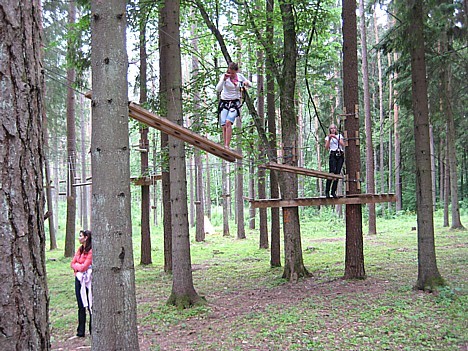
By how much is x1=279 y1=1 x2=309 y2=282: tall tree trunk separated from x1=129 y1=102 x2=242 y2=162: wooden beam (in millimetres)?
3686

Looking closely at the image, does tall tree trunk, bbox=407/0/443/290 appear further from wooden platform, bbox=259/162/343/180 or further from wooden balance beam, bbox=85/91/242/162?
wooden balance beam, bbox=85/91/242/162

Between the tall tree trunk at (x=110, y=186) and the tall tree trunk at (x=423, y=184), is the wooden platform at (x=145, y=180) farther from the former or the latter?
the tall tree trunk at (x=110, y=186)

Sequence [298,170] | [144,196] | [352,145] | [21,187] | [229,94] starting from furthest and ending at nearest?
[144,196]
[352,145]
[298,170]
[229,94]
[21,187]

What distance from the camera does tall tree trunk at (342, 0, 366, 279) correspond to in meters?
9.79

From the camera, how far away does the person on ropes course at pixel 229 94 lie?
7.23 metres

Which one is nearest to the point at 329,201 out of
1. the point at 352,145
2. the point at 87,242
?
Result: the point at 352,145

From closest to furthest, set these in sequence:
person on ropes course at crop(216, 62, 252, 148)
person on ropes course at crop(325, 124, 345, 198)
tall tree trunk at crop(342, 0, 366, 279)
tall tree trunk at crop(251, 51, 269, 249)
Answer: person on ropes course at crop(216, 62, 252, 148), tall tree trunk at crop(342, 0, 366, 279), person on ropes course at crop(325, 124, 345, 198), tall tree trunk at crop(251, 51, 269, 249)

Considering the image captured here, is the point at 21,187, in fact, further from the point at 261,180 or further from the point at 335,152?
the point at 261,180

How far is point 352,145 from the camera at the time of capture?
9891mm

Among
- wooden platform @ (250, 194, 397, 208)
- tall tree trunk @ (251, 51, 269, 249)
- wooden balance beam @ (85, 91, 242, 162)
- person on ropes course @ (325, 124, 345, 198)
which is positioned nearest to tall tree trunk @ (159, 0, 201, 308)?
Result: wooden balance beam @ (85, 91, 242, 162)

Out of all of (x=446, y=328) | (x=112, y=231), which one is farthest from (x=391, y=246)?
(x=112, y=231)

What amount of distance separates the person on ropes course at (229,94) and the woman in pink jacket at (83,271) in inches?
107

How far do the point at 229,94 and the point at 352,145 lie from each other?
3825mm

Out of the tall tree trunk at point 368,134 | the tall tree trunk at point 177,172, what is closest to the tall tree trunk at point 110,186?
the tall tree trunk at point 177,172
